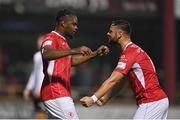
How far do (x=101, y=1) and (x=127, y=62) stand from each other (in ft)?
42.1

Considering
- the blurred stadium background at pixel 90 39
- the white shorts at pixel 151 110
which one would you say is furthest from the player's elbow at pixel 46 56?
the blurred stadium background at pixel 90 39

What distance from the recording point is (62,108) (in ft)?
30.2

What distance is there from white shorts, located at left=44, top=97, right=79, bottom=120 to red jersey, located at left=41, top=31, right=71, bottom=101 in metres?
0.06

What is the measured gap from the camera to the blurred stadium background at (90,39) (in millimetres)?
20422

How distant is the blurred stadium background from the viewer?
2042cm

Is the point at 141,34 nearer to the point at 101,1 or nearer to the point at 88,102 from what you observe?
the point at 101,1

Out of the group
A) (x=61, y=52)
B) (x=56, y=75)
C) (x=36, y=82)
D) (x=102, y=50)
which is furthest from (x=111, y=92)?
(x=36, y=82)

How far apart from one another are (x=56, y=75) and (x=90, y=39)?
585 inches

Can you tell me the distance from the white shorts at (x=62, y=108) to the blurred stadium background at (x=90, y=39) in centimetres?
822

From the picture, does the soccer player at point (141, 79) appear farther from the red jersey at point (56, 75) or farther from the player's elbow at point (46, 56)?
the player's elbow at point (46, 56)

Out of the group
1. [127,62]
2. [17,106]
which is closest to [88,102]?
[127,62]

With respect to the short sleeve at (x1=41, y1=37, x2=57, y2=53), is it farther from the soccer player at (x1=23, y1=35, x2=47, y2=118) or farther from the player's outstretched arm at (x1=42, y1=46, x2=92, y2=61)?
the soccer player at (x1=23, y1=35, x2=47, y2=118)

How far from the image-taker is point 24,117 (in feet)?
56.4

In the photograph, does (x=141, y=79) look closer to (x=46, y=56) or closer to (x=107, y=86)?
(x=107, y=86)
